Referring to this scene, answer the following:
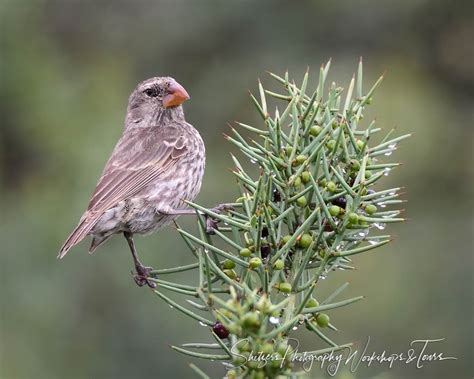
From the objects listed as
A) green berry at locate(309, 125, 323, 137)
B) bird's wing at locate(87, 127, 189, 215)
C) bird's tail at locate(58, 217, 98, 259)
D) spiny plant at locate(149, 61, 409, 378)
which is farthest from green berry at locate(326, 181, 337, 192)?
bird's wing at locate(87, 127, 189, 215)

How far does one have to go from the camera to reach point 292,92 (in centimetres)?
295

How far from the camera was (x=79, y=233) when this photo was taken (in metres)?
4.63

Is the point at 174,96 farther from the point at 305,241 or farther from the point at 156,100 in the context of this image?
the point at 305,241

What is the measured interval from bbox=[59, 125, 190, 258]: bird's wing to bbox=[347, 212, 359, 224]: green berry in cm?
233

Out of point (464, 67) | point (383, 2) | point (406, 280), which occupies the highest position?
point (383, 2)

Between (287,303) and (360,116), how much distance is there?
2.77ft

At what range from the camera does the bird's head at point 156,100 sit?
5.71 m

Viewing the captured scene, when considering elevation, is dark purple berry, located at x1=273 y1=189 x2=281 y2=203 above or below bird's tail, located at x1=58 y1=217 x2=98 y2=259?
above

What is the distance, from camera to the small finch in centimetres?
488

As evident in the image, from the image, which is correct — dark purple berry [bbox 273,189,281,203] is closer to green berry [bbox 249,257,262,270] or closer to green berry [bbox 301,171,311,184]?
green berry [bbox 301,171,311,184]

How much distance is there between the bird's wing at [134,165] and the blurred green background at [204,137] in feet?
8.75

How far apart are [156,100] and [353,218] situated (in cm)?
337

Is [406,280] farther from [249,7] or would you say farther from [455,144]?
[249,7]

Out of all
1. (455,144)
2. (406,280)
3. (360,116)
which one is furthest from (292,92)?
(455,144)
